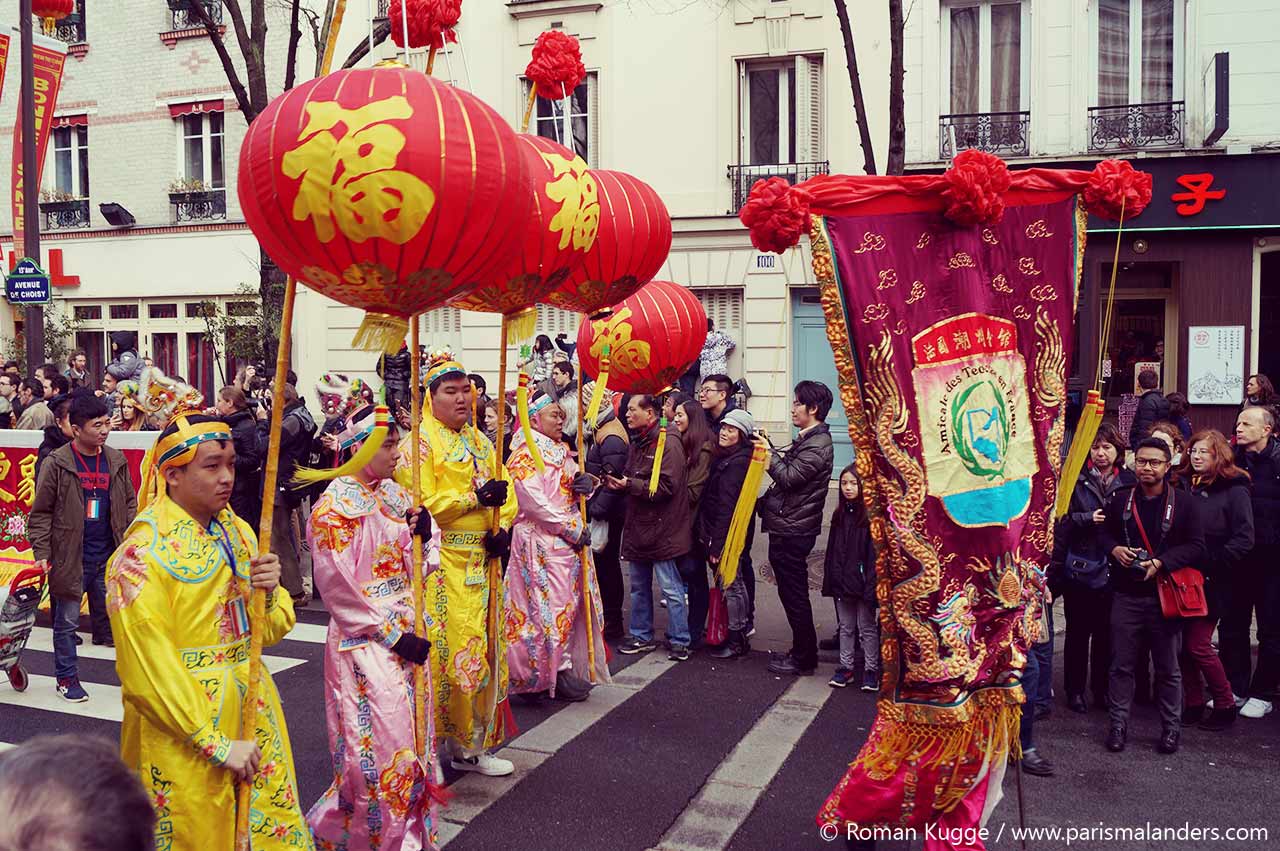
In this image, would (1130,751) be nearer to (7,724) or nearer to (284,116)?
(284,116)

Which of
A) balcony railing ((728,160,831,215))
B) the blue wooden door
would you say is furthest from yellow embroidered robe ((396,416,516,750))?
balcony railing ((728,160,831,215))

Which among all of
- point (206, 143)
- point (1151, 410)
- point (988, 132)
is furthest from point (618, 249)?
point (206, 143)

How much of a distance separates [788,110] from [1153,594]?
1136cm

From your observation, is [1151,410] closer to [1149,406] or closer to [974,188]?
[1149,406]

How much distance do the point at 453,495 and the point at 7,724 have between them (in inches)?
121

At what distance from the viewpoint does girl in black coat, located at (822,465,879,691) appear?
21.6ft

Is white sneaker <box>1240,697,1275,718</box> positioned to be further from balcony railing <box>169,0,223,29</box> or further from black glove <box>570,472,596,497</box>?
balcony railing <box>169,0,223,29</box>

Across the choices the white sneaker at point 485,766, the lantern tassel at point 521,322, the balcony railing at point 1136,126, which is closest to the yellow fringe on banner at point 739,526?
the lantern tassel at point 521,322

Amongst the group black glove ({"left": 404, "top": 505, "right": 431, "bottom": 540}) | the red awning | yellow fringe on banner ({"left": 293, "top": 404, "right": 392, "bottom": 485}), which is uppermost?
the red awning

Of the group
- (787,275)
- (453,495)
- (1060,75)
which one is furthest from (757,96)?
(453,495)

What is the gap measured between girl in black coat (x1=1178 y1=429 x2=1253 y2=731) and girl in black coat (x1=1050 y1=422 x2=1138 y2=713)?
0.38 metres

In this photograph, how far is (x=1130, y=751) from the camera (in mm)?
5641

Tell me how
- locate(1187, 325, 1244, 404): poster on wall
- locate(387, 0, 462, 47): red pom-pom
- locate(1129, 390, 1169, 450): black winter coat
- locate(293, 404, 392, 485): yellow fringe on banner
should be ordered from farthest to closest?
1. locate(1187, 325, 1244, 404): poster on wall
2. locate(1129, 390, 1169, 450): black winter coat
3. locate(387, 0, 462, 47): red pom-pom
4. locate(293, 404, 392, 485): yellow fringe on banner

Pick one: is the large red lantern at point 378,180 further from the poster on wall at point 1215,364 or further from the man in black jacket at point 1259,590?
the poster on wall at point 1215,364
